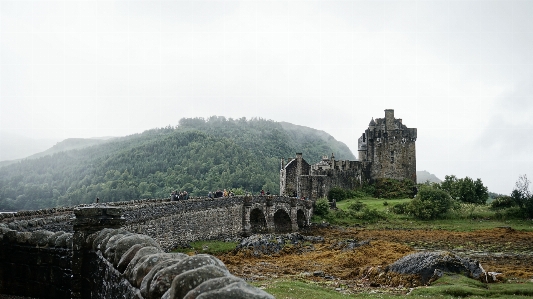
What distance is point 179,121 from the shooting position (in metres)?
196

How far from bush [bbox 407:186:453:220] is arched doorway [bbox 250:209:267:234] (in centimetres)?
1944

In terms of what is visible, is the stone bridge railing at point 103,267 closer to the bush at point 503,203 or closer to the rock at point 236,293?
the rock at point 236,293

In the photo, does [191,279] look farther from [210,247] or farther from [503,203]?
[503,203]

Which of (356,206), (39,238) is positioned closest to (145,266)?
(39,238)

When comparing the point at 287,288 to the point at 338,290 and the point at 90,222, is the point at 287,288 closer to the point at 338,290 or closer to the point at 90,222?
the point at 338,290

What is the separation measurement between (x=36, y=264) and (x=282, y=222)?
4403cm

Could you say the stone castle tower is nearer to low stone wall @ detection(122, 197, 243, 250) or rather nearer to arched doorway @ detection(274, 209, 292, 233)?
arched doorway @ detection(274, 209, 292, 233)

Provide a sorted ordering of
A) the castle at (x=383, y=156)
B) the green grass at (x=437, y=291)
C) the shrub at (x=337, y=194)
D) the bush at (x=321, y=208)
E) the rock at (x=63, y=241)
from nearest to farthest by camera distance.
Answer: the rock at (x=63, y=241) < the green grass at (x=437, y=291) < the bush at (x=321, y=208) < the shrub at (x=337, y=194) < the castle at (x=383, y=156)

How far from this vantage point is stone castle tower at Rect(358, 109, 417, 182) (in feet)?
241

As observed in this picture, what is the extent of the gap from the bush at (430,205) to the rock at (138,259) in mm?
51335

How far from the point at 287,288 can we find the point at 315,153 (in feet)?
506

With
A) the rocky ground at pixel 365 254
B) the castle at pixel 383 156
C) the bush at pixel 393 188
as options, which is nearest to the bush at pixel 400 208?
the rocky ground at pixel 365 254

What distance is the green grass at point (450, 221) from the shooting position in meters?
47.6

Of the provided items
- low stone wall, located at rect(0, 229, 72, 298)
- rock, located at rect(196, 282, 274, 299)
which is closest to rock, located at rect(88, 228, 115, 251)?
low stone wall, located at rect(0, 229, 72, 298)
